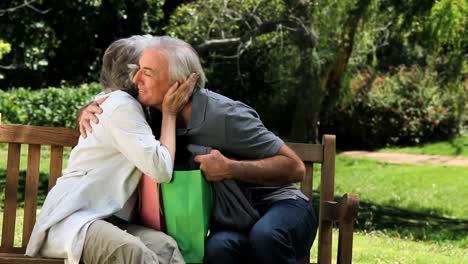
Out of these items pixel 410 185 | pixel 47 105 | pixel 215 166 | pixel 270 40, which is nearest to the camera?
pixel 215 166

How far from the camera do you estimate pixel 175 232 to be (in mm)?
3568

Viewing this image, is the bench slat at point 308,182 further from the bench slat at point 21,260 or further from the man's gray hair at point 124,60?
the bench slat at point 21,260

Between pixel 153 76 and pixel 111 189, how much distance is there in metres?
0.51

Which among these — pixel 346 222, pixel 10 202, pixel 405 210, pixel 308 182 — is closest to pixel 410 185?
pixel 405 210

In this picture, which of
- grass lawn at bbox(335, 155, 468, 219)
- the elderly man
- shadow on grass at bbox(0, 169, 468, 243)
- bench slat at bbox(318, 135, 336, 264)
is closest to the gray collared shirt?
the elderly man

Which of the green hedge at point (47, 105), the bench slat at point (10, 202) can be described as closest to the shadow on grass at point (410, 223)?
the bench slat at point (10, 202)

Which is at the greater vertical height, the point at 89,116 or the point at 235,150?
the point at 89,116

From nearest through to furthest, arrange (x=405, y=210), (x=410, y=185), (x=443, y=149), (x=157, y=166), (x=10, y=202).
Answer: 1. (x=157, y=166)
2. (x=10, y=202)
3. (x=405, y=210)
4. (x=410, y=185)
5. (x=443, y=149)

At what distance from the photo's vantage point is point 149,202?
3.67 meters

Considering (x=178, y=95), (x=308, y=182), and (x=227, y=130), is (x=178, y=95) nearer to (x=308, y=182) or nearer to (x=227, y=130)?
(x=227, y=130)

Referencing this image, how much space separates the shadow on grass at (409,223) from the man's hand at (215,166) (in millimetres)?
5363

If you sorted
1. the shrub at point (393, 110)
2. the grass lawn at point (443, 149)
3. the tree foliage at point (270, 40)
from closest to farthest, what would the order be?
the tree foliage at point (270, 40)
the grass lawn at point (443, 149)
the shrub at point (393, 110)

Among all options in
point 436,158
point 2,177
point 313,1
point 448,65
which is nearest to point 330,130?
point 436,158

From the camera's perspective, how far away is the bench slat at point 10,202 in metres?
4.13
